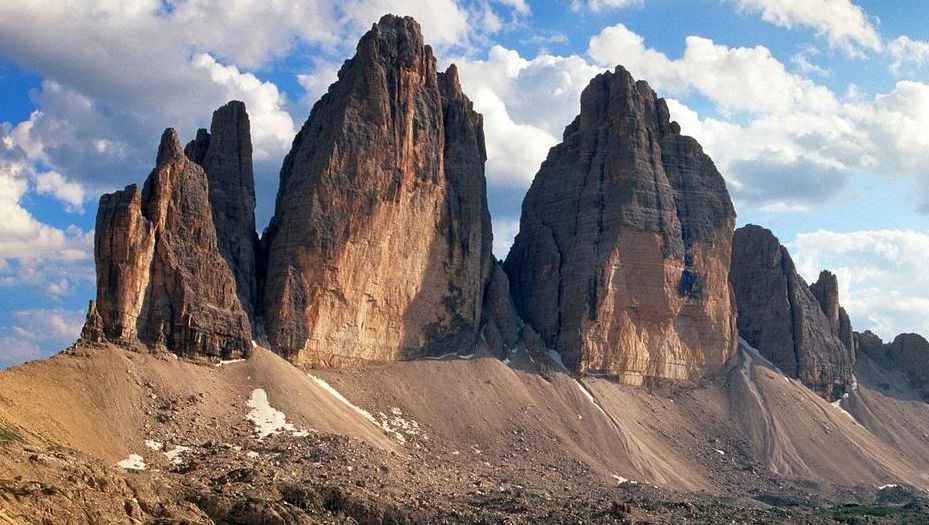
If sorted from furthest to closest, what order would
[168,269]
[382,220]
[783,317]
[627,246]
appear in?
[783,317]
[627,246]
[382,220]
[168,269]

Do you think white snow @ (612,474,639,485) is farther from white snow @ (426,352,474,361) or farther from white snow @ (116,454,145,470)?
white snow @ (116,454,145,470)

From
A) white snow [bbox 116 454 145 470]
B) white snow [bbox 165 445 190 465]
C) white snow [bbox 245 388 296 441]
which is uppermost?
white snow [bbox 245 388 296 441]

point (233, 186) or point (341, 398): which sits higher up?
point (233, 186)

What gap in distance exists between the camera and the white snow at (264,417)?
3307 inches

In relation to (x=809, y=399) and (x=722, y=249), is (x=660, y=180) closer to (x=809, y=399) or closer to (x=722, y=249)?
(x=722, y=249)

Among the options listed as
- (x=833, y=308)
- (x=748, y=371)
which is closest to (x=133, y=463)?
(x=748, y=371)

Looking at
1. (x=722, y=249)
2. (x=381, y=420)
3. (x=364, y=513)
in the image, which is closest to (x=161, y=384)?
(x=381, y=420)

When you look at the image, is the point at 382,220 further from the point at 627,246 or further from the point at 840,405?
the point at 840,405

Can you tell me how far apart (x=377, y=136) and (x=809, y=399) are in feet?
209

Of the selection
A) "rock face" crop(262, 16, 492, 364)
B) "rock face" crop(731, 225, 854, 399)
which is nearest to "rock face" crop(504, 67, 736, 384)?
"rock face" crop(262, 16, 492, 364)

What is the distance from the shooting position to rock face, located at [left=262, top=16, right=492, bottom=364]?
102 meters

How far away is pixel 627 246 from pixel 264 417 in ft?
172

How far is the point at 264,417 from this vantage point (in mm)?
85812

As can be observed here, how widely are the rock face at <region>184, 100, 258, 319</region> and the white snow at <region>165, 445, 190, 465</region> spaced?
24839mm
